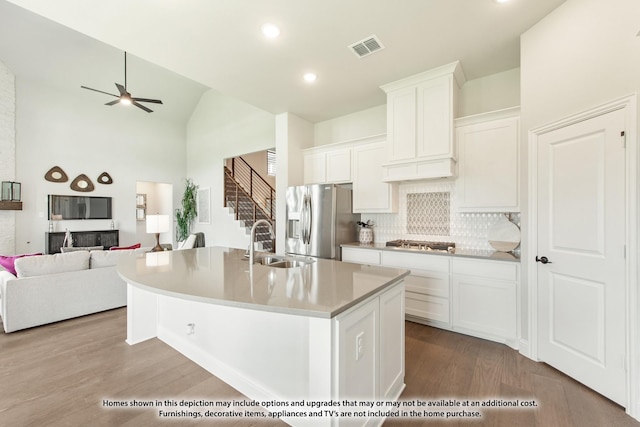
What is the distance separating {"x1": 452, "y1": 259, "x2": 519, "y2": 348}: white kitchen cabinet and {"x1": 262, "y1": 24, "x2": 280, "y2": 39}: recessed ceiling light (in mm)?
2872

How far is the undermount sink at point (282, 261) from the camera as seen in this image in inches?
93.4

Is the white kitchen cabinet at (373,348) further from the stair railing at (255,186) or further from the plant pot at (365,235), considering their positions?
the stair railing at (255,186)

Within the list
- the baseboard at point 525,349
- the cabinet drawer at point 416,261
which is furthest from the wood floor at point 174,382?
the cabinet drawer at point 416,261

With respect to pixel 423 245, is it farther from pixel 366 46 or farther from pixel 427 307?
pixel 366 46

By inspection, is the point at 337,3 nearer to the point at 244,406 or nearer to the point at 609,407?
the point at 244,406

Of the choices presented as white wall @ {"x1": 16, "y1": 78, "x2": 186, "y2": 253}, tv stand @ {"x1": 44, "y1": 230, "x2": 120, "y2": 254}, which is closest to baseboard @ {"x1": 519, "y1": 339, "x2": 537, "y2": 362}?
tv stand @ {"x1": 44, "y1": 230, "x2": 120, "y2": 254}

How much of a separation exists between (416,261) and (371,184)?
4.07 feet

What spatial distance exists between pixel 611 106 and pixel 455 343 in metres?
2.29

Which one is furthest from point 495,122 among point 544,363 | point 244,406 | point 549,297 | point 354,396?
point 244,406

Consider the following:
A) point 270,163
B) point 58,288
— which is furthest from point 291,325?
point 270,163

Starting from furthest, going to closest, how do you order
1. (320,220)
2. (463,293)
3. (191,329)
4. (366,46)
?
(320,220)
(463,293)
(366,46)
(191,329)

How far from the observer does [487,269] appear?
2.72 m

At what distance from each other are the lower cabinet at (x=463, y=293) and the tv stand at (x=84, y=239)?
268 inches

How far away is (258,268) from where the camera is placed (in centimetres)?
203
